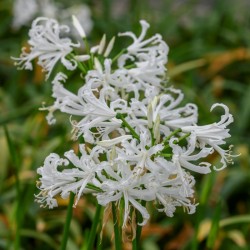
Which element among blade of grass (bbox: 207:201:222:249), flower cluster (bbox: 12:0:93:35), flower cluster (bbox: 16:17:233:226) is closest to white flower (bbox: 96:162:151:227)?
flower cluster (bbox: 16:17:233:226)

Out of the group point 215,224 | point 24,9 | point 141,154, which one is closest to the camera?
point 141,154

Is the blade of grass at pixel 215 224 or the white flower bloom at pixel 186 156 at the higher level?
the white flower bloom at pixel 186 156

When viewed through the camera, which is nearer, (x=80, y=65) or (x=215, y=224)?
(x=80, y=65)

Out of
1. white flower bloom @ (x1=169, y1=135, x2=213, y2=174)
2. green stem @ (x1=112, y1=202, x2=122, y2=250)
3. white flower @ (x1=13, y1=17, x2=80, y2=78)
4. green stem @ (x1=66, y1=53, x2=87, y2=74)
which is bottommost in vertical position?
green stem @ (x1=112, y1=202, x2=122, y2=250)

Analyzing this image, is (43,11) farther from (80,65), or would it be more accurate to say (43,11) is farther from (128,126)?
(128,126)

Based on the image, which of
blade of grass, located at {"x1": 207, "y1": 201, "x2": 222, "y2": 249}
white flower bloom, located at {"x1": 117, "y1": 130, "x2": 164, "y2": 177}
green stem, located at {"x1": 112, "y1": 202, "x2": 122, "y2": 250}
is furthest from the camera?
blade of grass, located at {"x1": 207, "y1": 201, "x2": 222, "y2": 249}

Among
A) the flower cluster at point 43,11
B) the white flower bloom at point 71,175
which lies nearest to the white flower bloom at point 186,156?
the white flower bloom at point 71,175

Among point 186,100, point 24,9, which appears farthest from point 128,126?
point 24,9

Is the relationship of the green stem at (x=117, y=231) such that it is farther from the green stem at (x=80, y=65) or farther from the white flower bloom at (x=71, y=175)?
the green stem at (x=80, y=65)

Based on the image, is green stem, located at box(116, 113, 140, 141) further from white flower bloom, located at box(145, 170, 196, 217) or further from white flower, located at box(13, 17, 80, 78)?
white flower, located at box(13, 17, 80, 78)
